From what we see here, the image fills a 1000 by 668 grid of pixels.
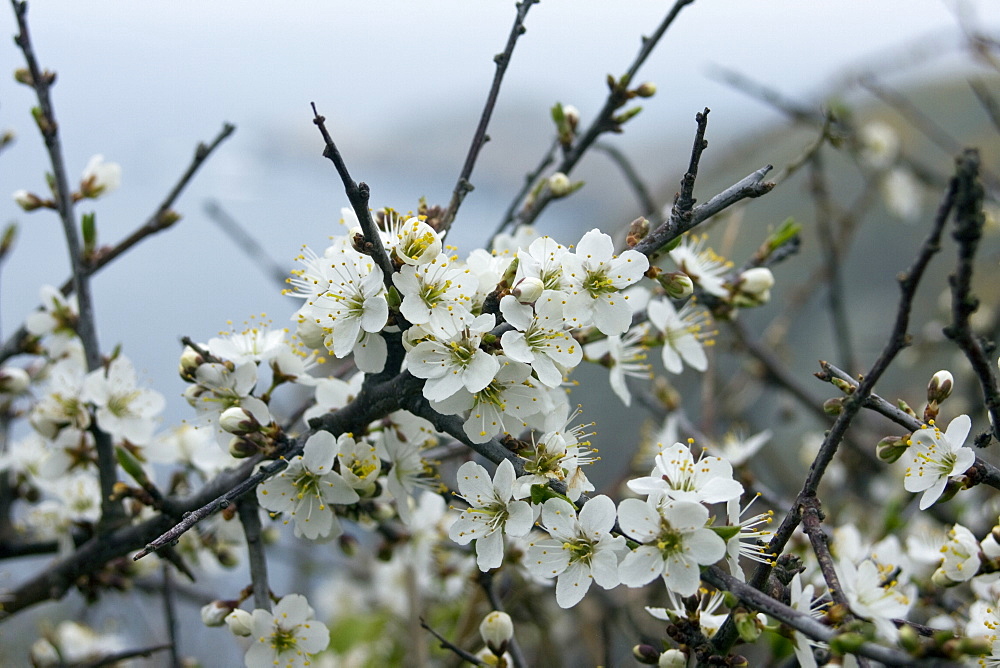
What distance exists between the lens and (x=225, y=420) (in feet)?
3.34

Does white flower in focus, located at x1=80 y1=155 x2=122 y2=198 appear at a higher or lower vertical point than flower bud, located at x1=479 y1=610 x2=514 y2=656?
higher

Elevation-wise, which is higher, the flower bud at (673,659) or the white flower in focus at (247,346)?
the white flower in focus at (247,346)

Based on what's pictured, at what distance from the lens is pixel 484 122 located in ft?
3.86

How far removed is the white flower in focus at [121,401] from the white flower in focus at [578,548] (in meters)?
0.76

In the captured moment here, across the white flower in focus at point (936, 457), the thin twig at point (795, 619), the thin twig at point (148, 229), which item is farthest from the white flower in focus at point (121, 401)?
the white flower in focus at point (936, 457)

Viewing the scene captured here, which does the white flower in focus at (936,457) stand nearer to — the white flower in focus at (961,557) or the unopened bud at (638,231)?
the white flower in focus at (961,557)

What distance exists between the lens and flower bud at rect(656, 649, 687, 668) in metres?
0.99

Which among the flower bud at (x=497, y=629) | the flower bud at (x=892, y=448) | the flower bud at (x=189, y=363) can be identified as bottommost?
the flower bud at (x=497, y=629)

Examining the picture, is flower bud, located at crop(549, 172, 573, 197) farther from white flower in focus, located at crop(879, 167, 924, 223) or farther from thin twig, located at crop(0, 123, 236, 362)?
white flower in focus, located at crop(879, 167, 924, 223)

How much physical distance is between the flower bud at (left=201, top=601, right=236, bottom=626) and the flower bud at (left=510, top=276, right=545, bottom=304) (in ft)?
2.14

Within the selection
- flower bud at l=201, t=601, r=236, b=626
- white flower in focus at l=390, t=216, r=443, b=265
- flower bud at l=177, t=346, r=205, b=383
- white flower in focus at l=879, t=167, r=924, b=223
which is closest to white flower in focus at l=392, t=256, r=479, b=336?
white flower in focus at l=390, t=216, r=443, b=265

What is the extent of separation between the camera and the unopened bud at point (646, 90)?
1.38 meters

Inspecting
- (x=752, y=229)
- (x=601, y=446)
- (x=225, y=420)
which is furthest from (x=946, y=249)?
(x=225, y=420)

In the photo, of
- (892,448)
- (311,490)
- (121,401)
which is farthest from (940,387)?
(121,401)
